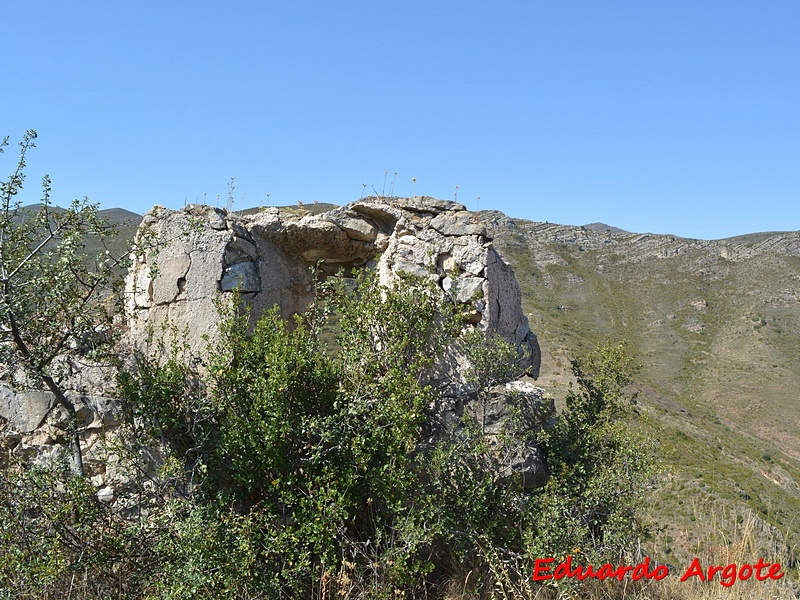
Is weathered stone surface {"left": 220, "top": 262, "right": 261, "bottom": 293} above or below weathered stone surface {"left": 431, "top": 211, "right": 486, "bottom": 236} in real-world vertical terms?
below

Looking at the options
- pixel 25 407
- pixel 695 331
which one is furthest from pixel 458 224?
pixel 695 331

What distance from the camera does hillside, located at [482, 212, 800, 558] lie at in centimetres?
2389

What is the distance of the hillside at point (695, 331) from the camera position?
23.9 m

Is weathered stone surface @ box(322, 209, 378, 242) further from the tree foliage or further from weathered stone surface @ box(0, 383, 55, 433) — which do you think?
weathered stone surface @ box(0, 383, 55, 433)

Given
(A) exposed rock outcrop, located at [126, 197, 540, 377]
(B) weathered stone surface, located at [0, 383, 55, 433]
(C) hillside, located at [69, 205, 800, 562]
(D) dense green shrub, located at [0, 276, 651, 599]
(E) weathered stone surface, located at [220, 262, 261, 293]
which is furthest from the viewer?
(C) hillside, located at [69, 205, 800, 562]

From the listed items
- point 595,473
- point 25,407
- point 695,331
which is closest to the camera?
point 25,407

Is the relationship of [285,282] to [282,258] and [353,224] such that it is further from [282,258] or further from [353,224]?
[353,224]

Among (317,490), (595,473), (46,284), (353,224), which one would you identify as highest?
(353,224)

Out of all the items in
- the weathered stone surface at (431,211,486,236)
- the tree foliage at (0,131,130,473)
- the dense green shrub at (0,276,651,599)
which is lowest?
the dense green shrub at (0,276,651,599)

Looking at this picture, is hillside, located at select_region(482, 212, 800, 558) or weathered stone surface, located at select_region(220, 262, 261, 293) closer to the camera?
weathered stone surface, located at select_region(220, 262, 261, 293)

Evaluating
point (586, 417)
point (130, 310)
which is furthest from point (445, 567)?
point (130, 310)

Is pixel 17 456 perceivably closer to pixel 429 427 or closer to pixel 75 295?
pixel 75 295

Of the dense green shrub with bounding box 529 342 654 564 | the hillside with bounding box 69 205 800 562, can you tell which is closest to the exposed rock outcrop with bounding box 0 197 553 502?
the dense green shrub with bounding box 529 342 654 564

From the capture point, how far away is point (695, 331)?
42938 millimetres
